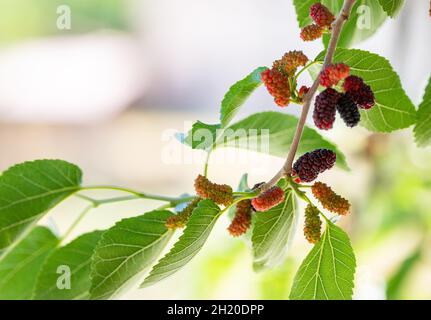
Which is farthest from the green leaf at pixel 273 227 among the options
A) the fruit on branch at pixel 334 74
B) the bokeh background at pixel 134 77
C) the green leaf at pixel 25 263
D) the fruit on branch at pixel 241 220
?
the bokeh background at pixel 134 77

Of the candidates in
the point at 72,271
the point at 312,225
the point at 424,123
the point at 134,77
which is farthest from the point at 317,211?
the point at 134,77

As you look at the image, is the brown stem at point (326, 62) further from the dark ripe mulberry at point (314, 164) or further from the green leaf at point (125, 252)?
the green leaf at point (125, 252)

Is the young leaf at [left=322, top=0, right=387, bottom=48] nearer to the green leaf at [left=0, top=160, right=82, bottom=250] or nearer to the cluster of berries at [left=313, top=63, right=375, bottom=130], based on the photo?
the cluster of berries at [left=313, top=63, right=375, bottom=130]

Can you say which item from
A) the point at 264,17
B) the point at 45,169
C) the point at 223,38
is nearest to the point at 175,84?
the point at 223,38

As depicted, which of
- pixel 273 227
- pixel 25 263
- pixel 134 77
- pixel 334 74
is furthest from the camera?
pixel 134 77

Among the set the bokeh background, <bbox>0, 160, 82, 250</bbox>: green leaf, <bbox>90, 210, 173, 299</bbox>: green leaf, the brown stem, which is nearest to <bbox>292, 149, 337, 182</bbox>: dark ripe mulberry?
the brown stem

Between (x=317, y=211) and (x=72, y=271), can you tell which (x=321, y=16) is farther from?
(x=72, y=271)

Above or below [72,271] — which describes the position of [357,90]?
above

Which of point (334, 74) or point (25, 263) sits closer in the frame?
point (334, 74)
